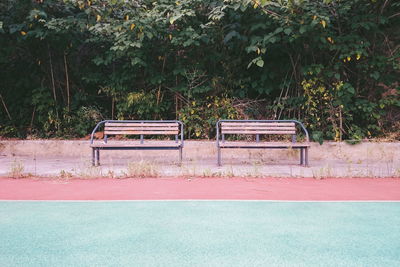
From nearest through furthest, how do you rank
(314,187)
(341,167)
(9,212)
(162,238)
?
(162,238)
(9,212)
(314,187)
(341,167)

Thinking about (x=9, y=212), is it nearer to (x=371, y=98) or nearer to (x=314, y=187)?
(x=314, y=187)

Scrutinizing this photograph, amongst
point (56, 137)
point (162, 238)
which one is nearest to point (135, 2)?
point (56, 137)

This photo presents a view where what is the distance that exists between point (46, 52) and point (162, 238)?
869cm

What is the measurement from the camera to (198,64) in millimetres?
10016

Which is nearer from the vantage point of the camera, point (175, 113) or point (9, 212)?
point (9, 212)

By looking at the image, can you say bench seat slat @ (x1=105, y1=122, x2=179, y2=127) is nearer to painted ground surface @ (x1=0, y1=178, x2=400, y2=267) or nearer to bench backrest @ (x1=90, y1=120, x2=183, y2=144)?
bench backrest @ (x1=90, y1=120, x2=183, y2=144)

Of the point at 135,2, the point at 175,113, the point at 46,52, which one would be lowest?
the point at 175,113

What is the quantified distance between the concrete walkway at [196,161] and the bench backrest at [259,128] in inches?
27.1

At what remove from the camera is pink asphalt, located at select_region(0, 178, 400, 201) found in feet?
17.7

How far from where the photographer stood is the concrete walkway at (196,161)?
707 centimetres

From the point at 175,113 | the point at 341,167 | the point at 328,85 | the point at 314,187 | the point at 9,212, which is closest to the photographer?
the point at 9,212

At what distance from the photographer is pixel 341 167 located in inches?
315

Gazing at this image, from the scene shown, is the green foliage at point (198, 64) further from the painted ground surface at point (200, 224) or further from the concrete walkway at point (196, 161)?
the painted ground surface at point (200, 224)

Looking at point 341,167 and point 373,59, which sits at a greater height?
point 373,59
